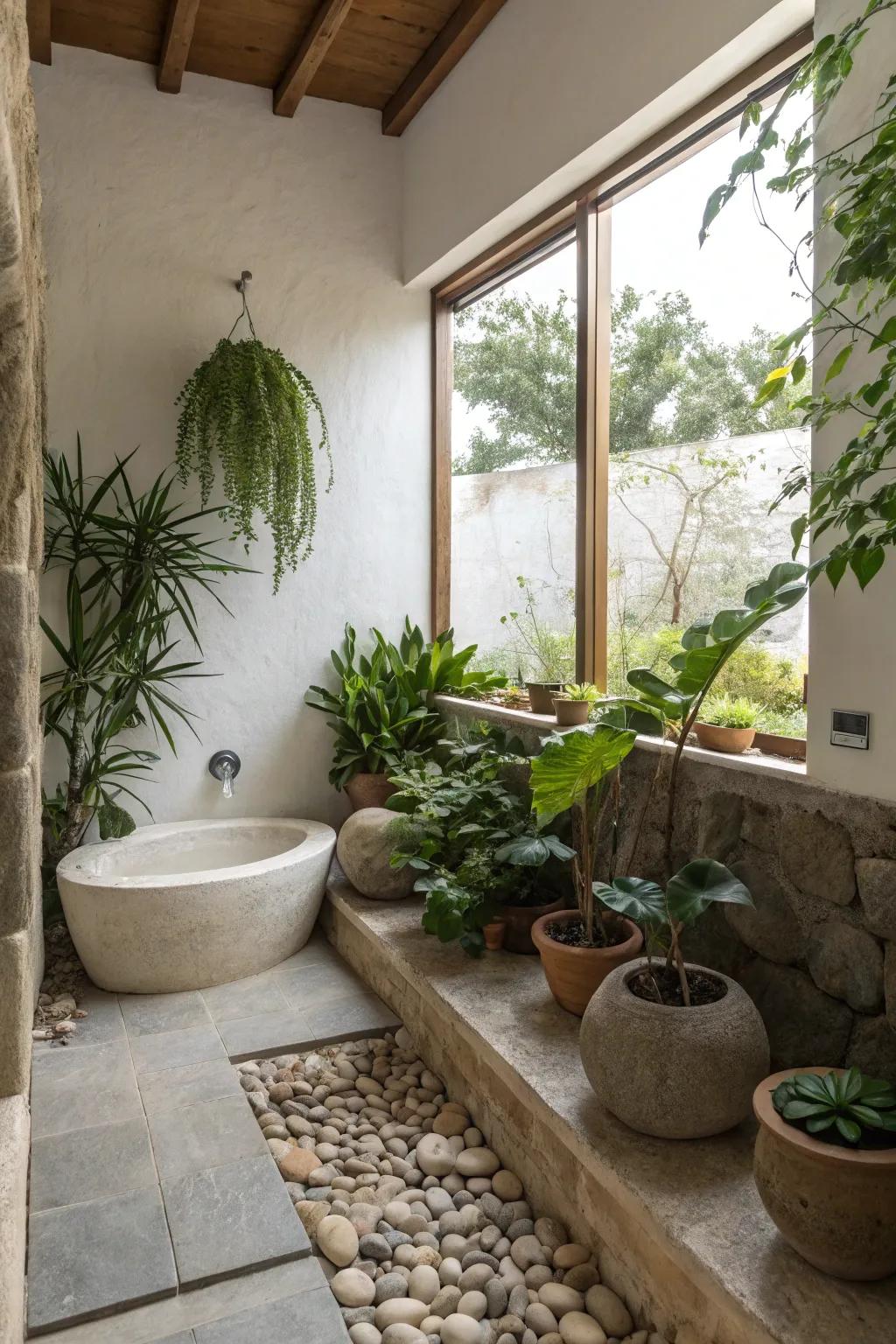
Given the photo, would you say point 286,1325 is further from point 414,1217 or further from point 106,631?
point 106,631

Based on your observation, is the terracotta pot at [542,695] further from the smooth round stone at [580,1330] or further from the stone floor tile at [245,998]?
the smooth round stone at [580,1330]

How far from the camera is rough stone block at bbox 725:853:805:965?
1.96 m

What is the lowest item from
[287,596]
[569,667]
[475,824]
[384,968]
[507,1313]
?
[507,1313]

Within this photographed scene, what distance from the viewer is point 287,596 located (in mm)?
3727

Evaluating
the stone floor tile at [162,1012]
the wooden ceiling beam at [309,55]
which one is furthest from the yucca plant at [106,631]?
the wooden ceiling beam at [309,55]

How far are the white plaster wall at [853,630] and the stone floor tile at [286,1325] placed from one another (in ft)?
4.66

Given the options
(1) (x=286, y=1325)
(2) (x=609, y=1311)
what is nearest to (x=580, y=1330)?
(2) (x=609, y=1311)

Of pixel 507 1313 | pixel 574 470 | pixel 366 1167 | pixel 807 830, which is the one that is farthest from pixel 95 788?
pixel 807 830

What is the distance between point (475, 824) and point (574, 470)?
1.25 metres

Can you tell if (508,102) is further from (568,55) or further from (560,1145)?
(560,1145)

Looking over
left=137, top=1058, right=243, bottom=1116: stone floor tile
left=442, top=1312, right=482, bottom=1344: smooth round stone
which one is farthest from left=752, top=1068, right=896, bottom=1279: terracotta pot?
left=137, top=1058, right=243, bottom=1116: stone floor tile

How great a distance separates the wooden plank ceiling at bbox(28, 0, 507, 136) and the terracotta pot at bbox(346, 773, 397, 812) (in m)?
2.72

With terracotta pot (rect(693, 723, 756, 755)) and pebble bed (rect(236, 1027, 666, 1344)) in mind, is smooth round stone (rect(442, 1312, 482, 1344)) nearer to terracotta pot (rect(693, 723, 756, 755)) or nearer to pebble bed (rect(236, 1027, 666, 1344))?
pebble bed (rect(236, 1027, 666, 1344))

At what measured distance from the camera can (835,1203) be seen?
52.1 inches
